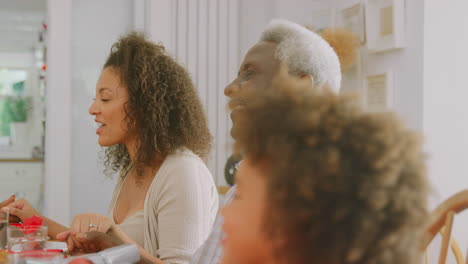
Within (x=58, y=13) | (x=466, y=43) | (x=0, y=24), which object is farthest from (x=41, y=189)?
(x=466, y=43)

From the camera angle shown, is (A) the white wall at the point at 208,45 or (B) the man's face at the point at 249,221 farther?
(A) the white wall at the point at 208,45

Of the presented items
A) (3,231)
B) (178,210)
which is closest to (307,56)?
(178,210)

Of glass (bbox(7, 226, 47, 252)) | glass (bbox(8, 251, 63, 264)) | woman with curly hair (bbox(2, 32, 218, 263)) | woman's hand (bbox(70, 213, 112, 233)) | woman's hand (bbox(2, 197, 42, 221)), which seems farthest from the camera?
woman's hand (bbox(2, 197, 42, 221))

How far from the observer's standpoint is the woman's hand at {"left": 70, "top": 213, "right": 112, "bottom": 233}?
135 cm

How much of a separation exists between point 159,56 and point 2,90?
18.9 ft

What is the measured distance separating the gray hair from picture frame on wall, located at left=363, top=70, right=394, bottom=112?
4.08ft

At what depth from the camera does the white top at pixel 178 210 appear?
1460 millimetres

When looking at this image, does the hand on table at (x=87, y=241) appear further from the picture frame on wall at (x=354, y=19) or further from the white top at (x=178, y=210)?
the picture frame on wall at (x=354, y=19)

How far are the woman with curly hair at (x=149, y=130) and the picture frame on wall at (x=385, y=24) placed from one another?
1006mm

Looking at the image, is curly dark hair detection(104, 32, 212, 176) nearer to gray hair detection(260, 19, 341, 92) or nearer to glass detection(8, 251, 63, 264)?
gray hair detection(260, 19, 341, 92)

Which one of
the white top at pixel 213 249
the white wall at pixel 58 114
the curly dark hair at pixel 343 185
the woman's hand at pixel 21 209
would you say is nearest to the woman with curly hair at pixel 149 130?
the woman's hand at pixel 21 209

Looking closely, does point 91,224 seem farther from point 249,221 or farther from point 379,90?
point 379,90

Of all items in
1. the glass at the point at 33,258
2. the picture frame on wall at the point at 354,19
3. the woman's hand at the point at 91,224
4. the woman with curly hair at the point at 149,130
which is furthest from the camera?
the picture frame on wall at the point at 354,19

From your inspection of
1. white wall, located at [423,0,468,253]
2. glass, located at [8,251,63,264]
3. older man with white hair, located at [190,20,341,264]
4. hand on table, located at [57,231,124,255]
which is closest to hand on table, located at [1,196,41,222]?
hand on table, located at [57,231,124,255]
